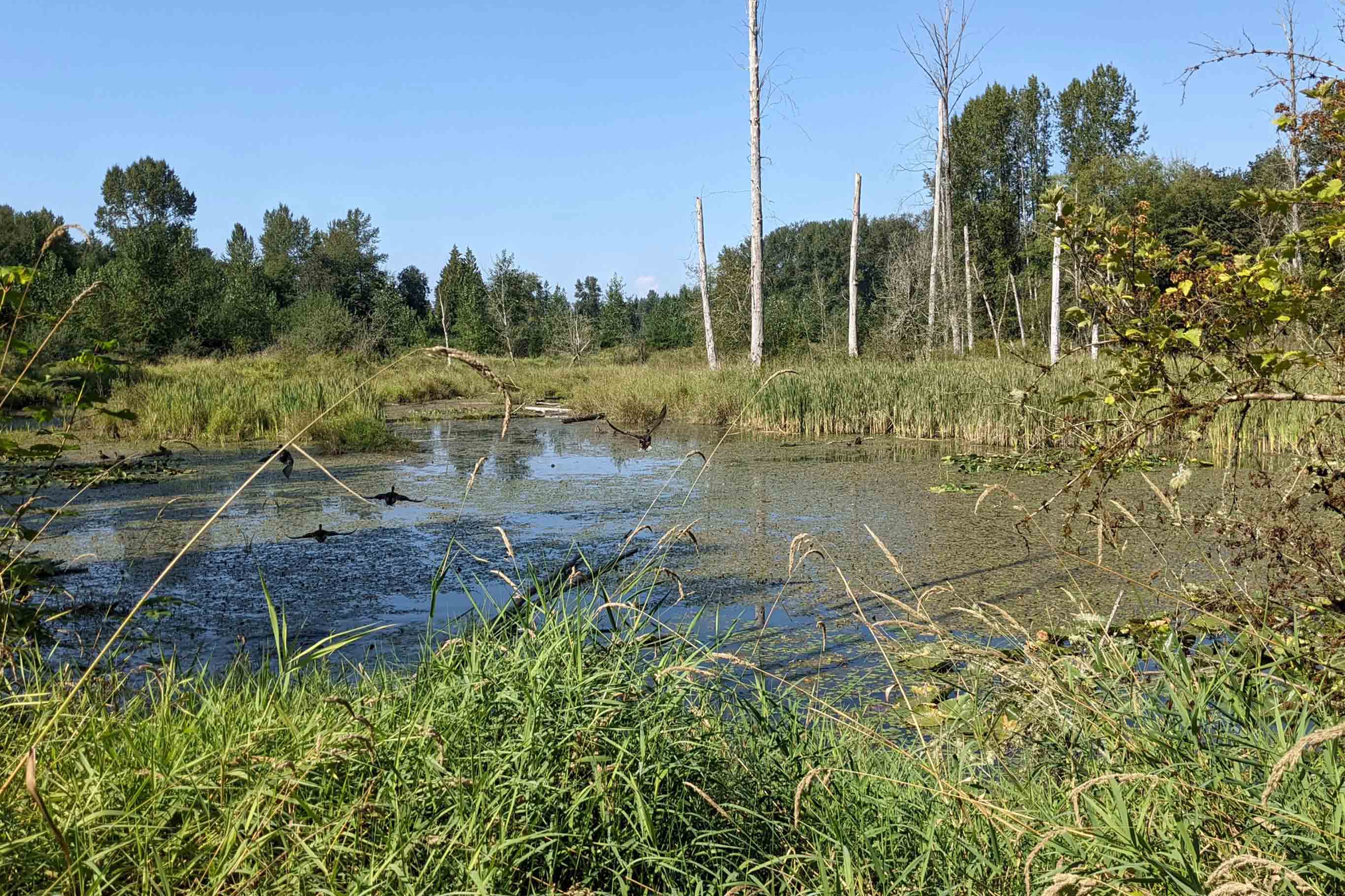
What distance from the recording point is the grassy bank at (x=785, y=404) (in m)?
9.32

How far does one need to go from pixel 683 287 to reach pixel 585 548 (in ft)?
95.9

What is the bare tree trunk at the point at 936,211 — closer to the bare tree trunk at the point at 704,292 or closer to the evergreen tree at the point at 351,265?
the bare tree trunk at the point at 704,292

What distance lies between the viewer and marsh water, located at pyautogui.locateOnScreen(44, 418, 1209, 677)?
3.50 meters

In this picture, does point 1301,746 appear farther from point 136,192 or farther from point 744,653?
point 136,192


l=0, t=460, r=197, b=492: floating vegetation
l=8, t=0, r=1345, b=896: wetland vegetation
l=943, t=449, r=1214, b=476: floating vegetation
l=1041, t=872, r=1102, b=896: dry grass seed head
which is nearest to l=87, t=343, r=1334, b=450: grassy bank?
l=943, t=449, r=1214, b=476: floating vegetation

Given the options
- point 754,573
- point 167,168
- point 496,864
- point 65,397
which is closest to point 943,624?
point 754,573

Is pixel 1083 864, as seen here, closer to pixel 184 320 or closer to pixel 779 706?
pixel 779 706

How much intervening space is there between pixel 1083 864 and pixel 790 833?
467mm

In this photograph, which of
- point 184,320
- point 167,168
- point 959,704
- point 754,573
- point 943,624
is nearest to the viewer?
point 959,704

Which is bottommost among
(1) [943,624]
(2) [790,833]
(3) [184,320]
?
(1) [943,624]

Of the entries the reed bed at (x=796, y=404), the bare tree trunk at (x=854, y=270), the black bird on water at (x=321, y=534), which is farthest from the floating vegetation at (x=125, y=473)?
the bare tree trunk at (x=854, y=270)

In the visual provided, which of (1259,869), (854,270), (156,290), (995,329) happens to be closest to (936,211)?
(854,270)

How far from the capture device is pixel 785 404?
11016 millimetres

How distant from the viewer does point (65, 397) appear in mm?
2471
